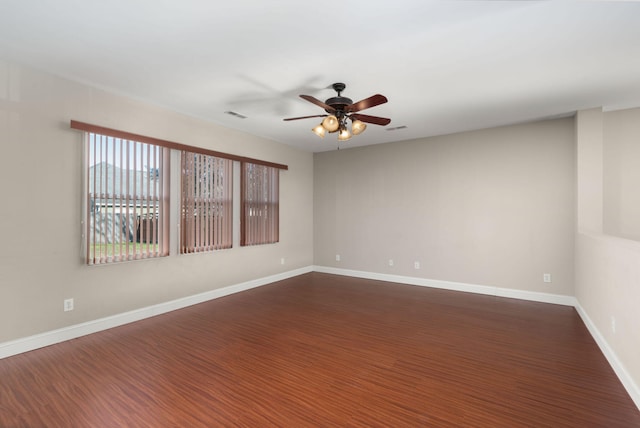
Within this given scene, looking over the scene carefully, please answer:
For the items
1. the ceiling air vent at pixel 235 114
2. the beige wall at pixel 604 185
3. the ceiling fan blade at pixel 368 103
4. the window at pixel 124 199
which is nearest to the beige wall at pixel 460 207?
the beige wall at pixel 604 185

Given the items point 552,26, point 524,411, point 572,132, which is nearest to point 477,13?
point 552,26

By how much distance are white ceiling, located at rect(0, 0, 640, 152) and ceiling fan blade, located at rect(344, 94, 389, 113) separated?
294mm

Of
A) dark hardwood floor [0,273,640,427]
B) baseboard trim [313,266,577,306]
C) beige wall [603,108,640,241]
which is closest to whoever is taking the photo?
dark hardwood floor [0,273,640,427]

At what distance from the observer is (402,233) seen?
19.0 ft

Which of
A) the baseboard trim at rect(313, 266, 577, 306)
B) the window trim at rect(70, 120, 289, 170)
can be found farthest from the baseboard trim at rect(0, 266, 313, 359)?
the baseboard trim at rect(313, 266, 577, 306)

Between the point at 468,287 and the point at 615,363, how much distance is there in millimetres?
2588

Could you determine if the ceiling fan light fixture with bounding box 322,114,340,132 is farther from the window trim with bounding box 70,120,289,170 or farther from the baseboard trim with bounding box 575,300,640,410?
the baseboard trim with bounding box 575,300,640,410

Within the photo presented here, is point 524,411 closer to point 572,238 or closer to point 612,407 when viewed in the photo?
point 612,407

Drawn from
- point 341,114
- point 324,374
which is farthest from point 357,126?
point 324,374

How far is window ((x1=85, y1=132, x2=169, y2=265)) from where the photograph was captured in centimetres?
338

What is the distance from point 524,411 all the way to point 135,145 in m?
4.59

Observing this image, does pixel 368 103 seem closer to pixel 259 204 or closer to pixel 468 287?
pixel 259 204

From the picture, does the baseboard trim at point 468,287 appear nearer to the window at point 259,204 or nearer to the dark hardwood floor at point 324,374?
the dark hardwood floor at point 324,374

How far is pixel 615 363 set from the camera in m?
2.56
